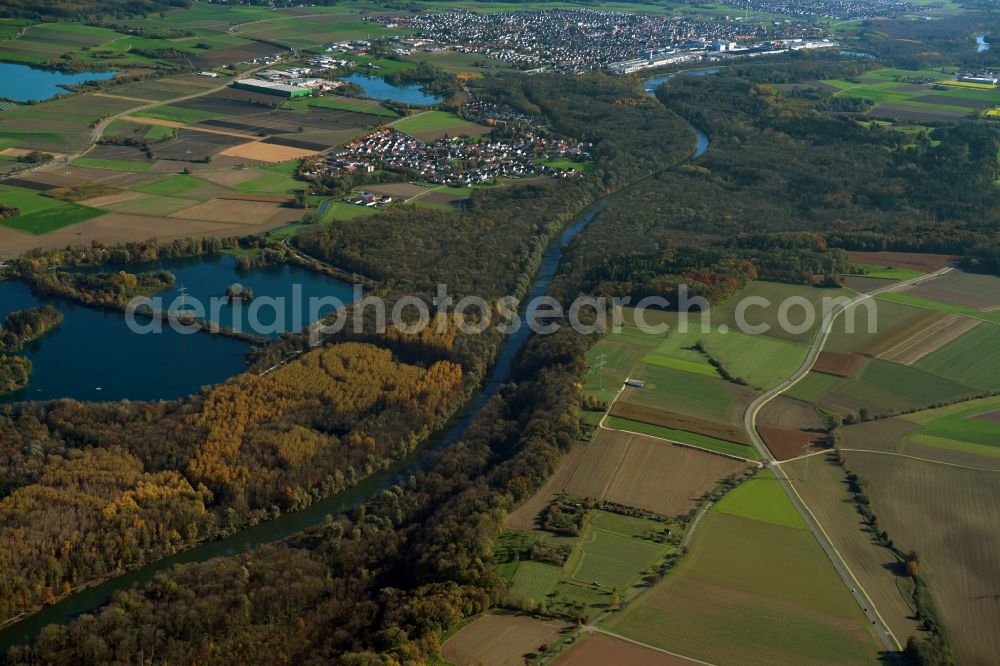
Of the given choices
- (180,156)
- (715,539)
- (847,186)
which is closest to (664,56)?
(847,186)

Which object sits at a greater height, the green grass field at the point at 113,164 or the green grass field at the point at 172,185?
the green grass field at the point at 113,164

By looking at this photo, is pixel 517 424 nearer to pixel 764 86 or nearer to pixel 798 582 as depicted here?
pixel 798 582

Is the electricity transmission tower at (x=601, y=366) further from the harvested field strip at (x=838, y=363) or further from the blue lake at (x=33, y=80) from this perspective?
the blue lake at (x=33, y=80)

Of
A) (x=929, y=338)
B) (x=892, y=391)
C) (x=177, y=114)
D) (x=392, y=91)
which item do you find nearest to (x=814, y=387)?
(x=892, y=391)

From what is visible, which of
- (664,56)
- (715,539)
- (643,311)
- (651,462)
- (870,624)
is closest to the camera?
(870,624)

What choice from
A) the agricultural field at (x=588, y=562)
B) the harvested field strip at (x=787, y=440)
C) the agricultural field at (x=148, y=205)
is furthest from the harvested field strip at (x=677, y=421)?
the agricultural field at (x=148, y=205)

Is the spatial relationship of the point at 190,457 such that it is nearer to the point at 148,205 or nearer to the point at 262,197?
the point at 148,205
